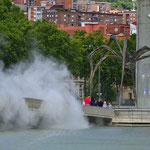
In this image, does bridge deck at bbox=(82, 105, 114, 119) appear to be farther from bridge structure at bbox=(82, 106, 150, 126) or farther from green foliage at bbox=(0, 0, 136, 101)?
green foliage at bbox=(0, 0, 136, 101)

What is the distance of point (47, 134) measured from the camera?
151 ft

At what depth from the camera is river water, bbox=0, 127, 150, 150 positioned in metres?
40.0

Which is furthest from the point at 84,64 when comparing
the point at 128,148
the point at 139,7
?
the point at 128,148

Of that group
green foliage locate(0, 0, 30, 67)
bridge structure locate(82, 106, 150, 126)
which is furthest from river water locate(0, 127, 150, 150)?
green foliage locate(0, 0, 30, 67)

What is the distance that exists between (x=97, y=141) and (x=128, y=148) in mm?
3669

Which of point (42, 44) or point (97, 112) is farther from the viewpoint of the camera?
point (42, 44)

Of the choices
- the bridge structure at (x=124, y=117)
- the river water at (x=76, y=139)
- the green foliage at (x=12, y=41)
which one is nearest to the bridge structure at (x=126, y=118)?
the bridge structure at (x=124, y=117)

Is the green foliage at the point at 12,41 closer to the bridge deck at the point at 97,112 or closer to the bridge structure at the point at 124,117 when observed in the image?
the bridge structure at the point at 124,117

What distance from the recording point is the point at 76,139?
44.0 m

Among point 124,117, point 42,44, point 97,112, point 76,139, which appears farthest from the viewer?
point 42,44

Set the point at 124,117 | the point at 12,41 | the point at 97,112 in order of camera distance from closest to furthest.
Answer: the point at 97,112 → the point at 124,117 → the point at 12,41

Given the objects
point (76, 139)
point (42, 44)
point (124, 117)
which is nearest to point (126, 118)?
point (124, 117)

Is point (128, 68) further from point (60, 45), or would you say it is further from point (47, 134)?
point (60, 45)

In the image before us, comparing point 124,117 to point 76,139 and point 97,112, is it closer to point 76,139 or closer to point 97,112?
point 97,112
